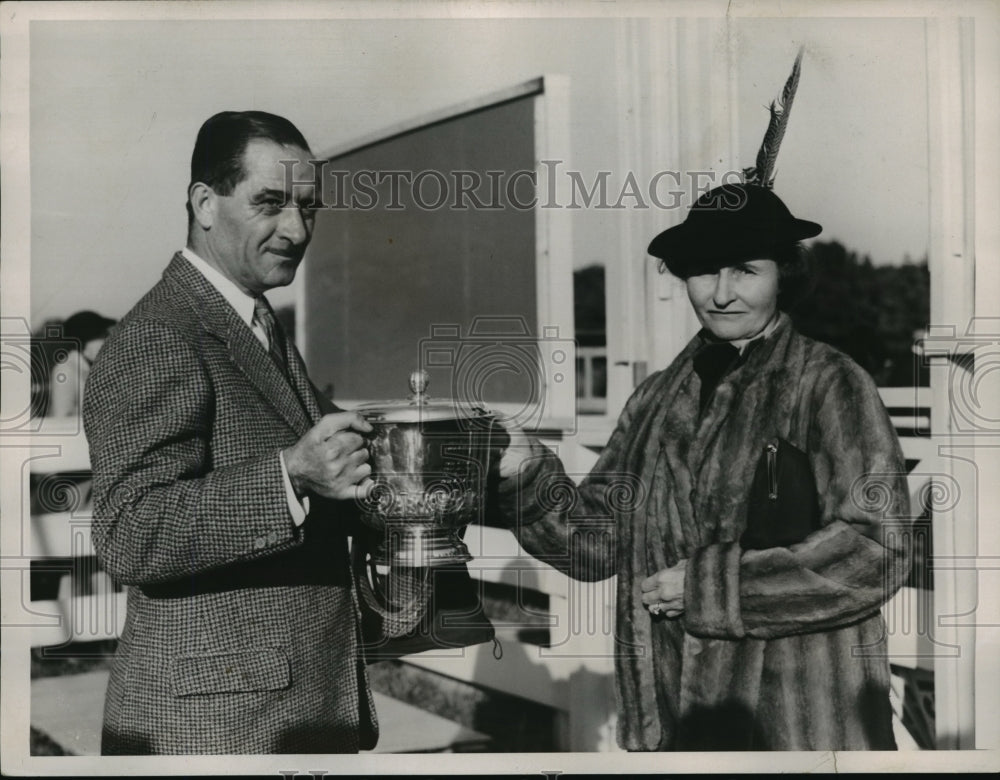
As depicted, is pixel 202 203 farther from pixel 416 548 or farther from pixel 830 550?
pixel 830 550

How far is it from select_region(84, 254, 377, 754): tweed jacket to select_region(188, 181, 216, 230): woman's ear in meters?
Result: 0.13

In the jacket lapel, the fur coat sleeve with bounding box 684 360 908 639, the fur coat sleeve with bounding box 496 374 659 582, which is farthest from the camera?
the fur coat sleeve with bounding box 496 374 659 582

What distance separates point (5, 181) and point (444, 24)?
1276 mm

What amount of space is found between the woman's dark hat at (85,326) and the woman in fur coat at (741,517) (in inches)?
45.1

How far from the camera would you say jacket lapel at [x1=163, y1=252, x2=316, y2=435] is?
7.87 feet

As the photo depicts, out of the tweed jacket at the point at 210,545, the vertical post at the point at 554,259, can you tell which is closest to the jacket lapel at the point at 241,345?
the tweed jacket at the point at 210,545

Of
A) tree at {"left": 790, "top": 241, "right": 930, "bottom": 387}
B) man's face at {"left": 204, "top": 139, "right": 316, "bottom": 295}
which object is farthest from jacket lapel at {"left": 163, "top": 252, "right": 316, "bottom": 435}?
tree at {"left": 790, "top": 241, "right": 930, "bottom": 387}

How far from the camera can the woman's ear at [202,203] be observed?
2553 millimetres

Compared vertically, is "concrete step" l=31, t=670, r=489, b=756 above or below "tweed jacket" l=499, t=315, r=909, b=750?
below

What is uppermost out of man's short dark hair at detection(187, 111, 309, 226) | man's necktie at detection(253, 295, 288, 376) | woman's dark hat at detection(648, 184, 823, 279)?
man's short dark hair at detection(187, 111, 309, 226)

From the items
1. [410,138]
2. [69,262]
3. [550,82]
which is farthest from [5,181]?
[550,82]

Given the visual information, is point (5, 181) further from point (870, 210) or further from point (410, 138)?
point (870, 210)

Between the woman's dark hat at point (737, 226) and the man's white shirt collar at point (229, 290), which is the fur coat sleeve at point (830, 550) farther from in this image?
the man's white shirt collar at point (229, 290)

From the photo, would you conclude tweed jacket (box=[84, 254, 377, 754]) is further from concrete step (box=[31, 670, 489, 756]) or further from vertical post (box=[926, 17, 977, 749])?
vertical post (box=[926, 17, 977, 749])
